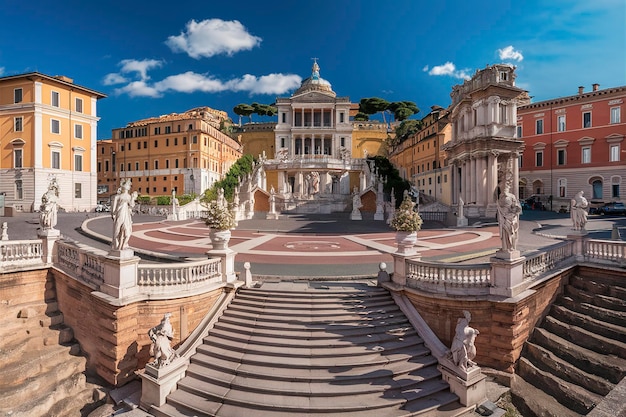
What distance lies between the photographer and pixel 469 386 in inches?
277

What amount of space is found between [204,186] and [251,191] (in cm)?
1918

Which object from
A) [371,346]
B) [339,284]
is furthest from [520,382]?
[339,284]

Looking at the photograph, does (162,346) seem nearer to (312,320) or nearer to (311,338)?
(311,338)

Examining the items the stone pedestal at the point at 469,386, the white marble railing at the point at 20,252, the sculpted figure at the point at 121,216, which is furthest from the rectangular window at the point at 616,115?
the white marble railing at the point at 20,252

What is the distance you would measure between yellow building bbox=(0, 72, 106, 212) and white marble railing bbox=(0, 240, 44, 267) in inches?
1185

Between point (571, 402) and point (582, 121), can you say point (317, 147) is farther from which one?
A: point (571, 402)

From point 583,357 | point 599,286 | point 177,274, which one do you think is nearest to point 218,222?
point 177,274

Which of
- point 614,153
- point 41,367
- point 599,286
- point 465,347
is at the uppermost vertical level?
point 614,153

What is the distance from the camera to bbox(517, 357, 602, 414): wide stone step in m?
7.23

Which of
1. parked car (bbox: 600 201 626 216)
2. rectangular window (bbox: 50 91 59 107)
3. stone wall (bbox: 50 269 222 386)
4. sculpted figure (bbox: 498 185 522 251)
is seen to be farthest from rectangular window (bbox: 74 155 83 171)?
parked car (bbox: 600 201 626 216)

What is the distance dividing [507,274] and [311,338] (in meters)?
5.59

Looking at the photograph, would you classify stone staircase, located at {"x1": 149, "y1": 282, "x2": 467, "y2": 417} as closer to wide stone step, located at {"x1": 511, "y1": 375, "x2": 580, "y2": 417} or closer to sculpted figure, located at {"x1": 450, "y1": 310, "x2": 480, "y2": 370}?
sculpted figure, located at {"x1": 450, "y1": 310, "x2": 480, "y2": 370}

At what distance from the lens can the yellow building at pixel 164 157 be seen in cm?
5219

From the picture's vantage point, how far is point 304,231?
80.7ft
